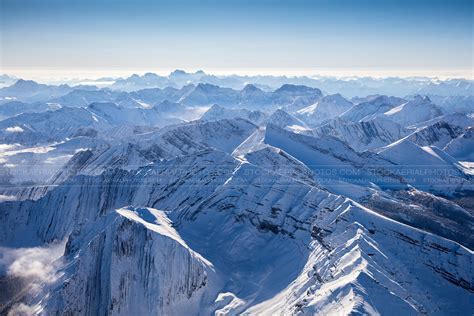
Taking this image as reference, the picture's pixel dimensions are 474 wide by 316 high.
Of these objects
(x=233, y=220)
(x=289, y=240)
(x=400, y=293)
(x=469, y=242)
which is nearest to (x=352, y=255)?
(x=400, y=293)

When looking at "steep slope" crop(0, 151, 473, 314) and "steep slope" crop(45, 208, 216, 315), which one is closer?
"steep slope" crop(0, 151, 473, 314)

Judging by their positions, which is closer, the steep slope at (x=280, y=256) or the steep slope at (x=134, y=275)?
the steep slope at (x=280, y=256)

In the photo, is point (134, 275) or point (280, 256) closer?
point (134, 275)

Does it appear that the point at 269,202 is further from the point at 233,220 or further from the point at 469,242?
the point at 469,242

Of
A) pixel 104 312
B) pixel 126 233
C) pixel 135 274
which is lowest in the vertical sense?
pixel 104 312

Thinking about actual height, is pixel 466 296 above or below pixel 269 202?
below

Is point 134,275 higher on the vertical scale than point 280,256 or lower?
lower

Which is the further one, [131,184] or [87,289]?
[131,184]

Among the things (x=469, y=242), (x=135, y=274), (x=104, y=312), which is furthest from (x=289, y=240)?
(x=469, y=242)

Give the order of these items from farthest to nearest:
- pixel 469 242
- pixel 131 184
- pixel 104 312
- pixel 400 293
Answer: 1. pixel 131 184
2. pixel 469 242
3. pixel 104 312
4. pixel 400 293

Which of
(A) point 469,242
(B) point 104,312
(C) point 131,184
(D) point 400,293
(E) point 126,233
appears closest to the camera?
(D) point 400,293
